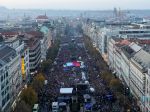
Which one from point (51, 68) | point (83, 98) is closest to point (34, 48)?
point (51, 68)

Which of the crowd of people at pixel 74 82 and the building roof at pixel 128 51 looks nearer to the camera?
the crowd of people at pixel 74 82

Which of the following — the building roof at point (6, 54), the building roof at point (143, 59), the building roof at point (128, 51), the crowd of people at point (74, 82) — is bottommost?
the crowd of people at point (74, 82)

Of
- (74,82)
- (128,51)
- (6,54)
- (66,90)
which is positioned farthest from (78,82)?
(6,54)

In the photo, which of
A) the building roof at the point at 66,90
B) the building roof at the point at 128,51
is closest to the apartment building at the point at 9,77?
the building roof at the point at 66,90

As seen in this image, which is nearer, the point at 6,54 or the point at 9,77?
the point at 9,77

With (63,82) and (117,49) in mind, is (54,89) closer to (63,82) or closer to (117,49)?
(63,82)

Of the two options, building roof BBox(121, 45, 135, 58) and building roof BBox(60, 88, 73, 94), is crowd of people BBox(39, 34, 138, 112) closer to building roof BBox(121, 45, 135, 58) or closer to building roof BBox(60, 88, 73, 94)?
building roof BBox(60, 88, 73, 94)

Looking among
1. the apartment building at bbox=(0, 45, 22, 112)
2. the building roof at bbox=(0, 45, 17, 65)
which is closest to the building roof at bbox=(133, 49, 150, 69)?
the apartment building at bbox=(0, 45, 22, 112)

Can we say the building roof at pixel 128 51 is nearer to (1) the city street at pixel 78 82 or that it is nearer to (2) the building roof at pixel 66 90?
(1) the city street at pixel 78 82

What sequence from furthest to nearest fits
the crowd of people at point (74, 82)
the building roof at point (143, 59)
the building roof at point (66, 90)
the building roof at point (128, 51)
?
the building roof at point (128, 51)
the building roof at point (66, 90)
the building roof at point (143, 59)
the crowd of people at point (74, 82)

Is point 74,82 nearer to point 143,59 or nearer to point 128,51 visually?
point 128,51

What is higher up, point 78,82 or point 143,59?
point 143,59
